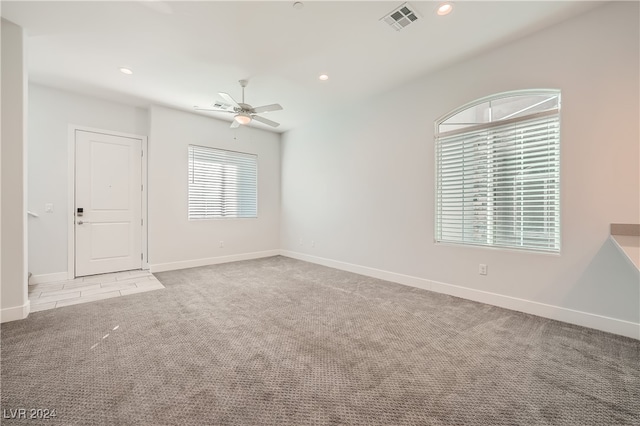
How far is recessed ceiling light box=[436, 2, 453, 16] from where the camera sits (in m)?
2.44

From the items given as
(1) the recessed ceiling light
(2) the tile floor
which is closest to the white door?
(2) the tile floor

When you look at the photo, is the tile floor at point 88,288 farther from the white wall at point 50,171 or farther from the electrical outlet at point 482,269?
the electrical outlet at point 482,269

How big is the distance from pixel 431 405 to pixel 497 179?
2.71m

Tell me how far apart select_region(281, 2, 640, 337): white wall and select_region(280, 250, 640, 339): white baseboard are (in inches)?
0.4

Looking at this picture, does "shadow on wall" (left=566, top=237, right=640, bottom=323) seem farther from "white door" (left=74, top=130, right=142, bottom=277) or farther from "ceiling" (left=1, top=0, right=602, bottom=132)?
"white door" (left=74, top=130, right=142, bottom=277)

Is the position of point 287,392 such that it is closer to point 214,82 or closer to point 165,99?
point 214,82

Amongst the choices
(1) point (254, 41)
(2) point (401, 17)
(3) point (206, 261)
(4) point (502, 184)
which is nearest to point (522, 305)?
(4) point (502, 184)

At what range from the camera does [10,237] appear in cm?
268

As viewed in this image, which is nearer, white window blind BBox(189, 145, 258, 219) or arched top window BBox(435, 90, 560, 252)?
arched top window BBox(435, 90, 560, 252)

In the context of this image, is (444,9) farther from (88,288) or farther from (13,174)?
(88,288)

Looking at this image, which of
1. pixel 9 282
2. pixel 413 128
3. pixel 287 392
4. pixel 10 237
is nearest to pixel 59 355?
pixel 9 282

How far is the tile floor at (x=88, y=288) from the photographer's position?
3302mm

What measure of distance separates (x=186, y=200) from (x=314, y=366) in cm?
441

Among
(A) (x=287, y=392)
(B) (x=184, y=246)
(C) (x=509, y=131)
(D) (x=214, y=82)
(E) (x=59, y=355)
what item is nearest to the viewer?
(A) (x=287, y=392)
